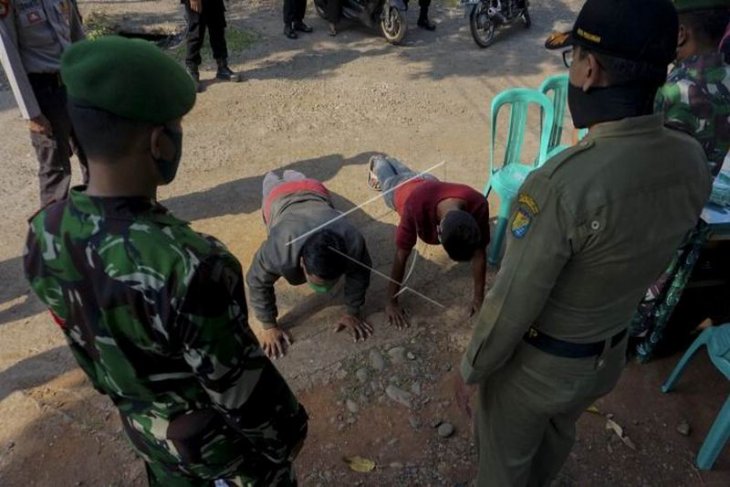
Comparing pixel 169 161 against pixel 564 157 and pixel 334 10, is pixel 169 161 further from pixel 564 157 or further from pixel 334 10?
pixel 334 10

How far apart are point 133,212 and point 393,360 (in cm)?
236

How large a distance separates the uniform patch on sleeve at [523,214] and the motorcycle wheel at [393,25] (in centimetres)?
671

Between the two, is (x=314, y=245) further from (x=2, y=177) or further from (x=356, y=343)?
(x=2, y=177)

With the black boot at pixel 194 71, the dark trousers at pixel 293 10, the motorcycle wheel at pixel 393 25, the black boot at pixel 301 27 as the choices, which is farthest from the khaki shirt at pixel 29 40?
the motorcycle wheel at pixel 393 25

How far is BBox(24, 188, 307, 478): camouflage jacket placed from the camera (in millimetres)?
1273

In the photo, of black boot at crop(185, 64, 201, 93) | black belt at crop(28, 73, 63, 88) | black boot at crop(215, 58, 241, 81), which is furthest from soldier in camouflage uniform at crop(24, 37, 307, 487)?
black boot at crop(215, 58, 241, 81)

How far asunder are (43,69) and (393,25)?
5.29m

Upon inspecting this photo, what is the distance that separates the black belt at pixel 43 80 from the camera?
11.6 feet

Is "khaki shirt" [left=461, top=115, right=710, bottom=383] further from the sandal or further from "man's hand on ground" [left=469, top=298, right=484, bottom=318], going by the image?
the sandal

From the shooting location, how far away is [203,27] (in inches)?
244

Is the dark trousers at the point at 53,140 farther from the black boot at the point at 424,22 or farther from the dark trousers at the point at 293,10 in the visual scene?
the black boot at the point at 424,22

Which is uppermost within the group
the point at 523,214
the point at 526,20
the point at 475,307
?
the point at 523,214

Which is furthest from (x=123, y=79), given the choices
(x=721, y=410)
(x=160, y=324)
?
(x=721, y=410)

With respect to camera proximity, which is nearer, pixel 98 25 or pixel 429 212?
pixel 429 212
